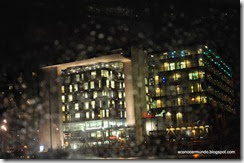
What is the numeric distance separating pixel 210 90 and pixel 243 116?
723 inches

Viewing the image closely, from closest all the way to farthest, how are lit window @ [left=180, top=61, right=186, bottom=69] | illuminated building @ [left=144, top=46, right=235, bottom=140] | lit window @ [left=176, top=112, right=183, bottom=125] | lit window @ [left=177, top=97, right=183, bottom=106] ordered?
illuminated building @ [left=144, top=46, right=235, bottom=140], lit window @ [left=176, top=112, right=183, bottom=125], lit window @ [left=180, top=61, right=186, bottom=69], lit window @ [left=177, top=97, right=183, bottom=106]

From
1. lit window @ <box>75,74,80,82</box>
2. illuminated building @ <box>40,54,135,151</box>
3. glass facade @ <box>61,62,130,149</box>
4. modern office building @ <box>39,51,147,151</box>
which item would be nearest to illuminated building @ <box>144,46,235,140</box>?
modern office building @ <box>39,51,147,151</box>

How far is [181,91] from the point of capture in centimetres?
2364

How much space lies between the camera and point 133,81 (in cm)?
2745

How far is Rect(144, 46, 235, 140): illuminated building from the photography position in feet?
71.4

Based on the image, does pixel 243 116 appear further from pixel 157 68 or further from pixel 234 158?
pixel 157 68

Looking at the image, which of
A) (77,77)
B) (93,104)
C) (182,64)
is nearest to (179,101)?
(182,64)

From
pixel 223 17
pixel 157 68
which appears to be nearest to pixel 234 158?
pixel 223 17

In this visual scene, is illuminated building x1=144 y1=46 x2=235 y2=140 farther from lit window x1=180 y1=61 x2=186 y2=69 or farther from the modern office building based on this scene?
the modern office building

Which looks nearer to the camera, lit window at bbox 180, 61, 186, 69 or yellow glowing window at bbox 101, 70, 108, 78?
lit window at bbox 180, 61, 186, 69

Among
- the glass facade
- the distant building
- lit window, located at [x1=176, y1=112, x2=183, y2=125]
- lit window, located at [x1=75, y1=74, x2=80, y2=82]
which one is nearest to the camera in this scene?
lit window, located at [x1=176, y1=112, x2=183, y2=125]

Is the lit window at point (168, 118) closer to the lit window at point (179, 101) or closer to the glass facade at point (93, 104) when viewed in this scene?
the lit window at point (179, 101)

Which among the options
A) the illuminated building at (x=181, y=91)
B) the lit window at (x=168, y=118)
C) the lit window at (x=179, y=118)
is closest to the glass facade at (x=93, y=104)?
the illuminated building at (x=181, y=91)

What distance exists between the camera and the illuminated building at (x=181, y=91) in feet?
71.4
